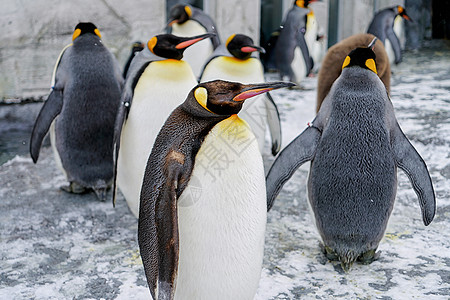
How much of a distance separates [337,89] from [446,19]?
10.5 m

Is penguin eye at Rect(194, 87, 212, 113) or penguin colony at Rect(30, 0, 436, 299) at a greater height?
penguin eye at Rect(194, 87, 212, 113)

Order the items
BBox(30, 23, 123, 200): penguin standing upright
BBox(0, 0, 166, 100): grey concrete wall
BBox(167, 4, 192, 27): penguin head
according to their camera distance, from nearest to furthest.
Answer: BBox(30, 23, 123, 200): penguin standing upright → BBox(0, 0, 166, 100): grey concrete wall → BBox(167, 4, 192, 27): penguin head

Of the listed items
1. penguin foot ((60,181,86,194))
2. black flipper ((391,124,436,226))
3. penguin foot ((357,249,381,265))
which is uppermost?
black flipper ((391,124,436,226))

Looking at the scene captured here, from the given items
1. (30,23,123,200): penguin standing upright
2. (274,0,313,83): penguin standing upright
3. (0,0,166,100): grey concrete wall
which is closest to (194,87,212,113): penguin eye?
(30,23,123,200): penguin standing upright

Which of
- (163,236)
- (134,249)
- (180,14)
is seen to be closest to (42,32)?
(180,14)

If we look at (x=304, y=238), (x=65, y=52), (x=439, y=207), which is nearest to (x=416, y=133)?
(x=439, y=207)

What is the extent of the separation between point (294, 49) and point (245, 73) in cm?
331

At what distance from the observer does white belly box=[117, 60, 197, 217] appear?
2430 millimetres

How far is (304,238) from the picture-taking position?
99.2 inches

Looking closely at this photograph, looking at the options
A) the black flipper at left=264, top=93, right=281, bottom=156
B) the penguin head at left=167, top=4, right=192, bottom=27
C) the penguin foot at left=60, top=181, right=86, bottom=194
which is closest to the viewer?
the penguin foot at left=60, top=181, right=86, bottom=194

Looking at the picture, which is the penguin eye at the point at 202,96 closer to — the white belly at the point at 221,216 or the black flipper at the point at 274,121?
the white belly at the point at 221,216

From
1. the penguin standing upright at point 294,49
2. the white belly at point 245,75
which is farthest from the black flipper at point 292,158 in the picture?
the penguin standing upright at point 294,49

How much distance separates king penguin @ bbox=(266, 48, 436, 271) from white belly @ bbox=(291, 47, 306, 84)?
168 inches

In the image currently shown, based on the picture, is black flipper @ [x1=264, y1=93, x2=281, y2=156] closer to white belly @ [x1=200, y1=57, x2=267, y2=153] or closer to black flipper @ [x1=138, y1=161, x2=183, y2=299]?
white belly @ [x1=200, y1=57, x2=267, y2=153]
